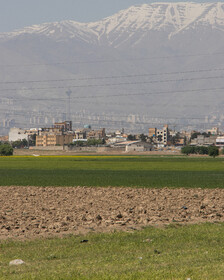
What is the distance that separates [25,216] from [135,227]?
761 centimetres

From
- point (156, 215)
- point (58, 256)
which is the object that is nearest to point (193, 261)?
point (58, 256)

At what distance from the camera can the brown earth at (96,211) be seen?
32.1 metres

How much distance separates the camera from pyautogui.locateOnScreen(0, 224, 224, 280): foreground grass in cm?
2137

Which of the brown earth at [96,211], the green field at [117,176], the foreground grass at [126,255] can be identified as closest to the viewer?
the foreground grass at [126,255]

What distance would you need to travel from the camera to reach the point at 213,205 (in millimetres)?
42375

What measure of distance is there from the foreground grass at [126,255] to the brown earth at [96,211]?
7.51ft

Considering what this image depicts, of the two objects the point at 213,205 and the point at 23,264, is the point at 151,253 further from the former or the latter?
the point at 213,205

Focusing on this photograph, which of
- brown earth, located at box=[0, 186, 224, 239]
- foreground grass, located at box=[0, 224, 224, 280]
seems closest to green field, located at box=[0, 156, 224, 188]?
brown earth, located at box=[0, 186, 224, 239]

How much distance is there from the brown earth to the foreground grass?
229 cm

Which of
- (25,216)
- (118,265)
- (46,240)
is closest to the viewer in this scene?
(118,265)

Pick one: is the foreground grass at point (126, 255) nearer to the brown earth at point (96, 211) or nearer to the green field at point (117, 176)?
the brown earth at point (96, 211)

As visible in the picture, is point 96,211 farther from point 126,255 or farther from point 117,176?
point 117,176

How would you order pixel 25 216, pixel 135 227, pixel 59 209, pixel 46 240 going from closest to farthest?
1. pixel 46 240
2. pixel 135 227
3. pixel 25 216
4. pixel 59 209

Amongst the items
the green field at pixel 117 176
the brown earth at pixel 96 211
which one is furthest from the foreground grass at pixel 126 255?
the green field at pixel 117 176
